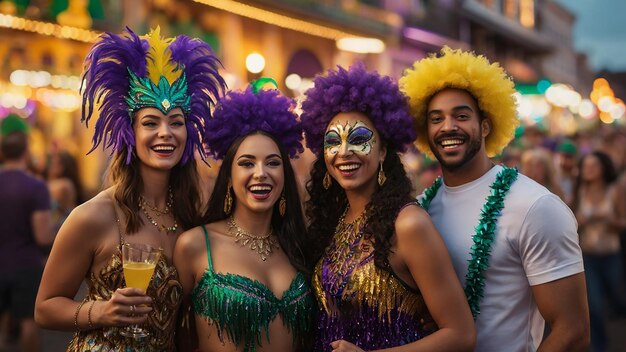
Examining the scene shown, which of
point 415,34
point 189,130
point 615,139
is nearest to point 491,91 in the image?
point 189,130

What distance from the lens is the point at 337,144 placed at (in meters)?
3.74

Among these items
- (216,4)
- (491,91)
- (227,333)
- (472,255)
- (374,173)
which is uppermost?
(216,4)

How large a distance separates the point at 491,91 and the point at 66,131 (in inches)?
465

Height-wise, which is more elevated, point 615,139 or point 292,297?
point 615,139

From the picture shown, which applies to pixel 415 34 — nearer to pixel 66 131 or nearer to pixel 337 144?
pixel 66 131

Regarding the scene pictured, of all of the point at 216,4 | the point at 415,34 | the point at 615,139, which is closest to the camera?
the point at 615,139

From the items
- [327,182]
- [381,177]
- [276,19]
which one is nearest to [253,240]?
[327,182]

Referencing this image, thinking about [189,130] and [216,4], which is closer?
[189,130]


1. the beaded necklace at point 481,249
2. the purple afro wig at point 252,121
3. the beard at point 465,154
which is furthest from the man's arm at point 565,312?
the purple afro wig at point 252,121

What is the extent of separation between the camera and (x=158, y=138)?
381cm

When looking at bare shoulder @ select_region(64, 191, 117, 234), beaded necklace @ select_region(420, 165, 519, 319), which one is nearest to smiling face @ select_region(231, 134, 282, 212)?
bare shoulder @ select_region(64, 191, 117, 234)

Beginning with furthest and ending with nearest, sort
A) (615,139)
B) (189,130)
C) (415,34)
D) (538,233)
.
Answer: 1. (415,34)
2. (615,139)
3. (189,130)
4. (538,233)

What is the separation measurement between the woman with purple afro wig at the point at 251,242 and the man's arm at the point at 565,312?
3.75ft

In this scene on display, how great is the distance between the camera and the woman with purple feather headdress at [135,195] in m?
3.55
